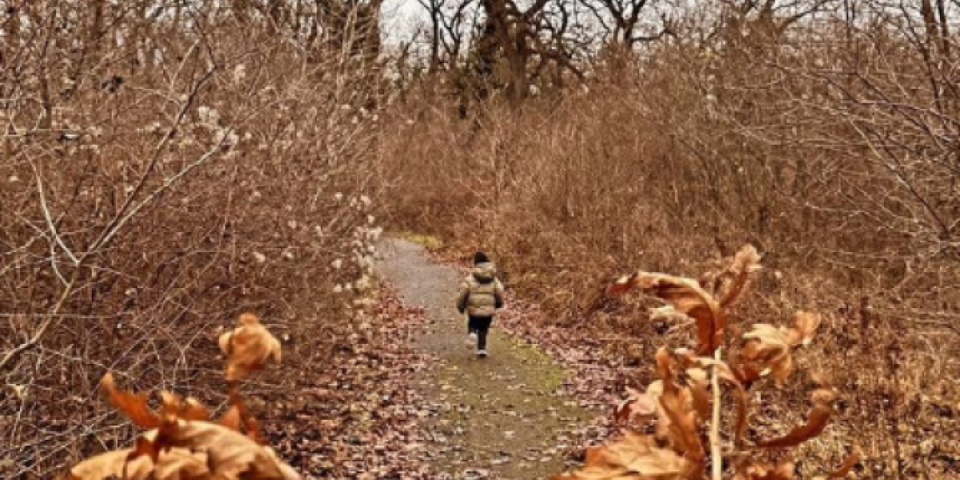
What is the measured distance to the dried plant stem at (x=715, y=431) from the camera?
2.44ft

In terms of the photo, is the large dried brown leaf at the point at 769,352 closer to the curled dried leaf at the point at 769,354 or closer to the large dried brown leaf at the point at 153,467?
the curled dried leaf at the point at 769,354

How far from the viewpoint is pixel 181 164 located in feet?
21.1

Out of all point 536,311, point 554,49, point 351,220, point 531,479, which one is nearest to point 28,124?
point 351,220

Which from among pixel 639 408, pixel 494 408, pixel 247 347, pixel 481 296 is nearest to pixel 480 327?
pixel 481 296

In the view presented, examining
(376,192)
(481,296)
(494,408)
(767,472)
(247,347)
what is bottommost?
(494,408)

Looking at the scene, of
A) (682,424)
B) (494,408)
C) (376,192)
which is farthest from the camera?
(376,192)

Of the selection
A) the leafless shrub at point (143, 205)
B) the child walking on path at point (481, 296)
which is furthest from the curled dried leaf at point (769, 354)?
the child walking on path at point (481, 296)

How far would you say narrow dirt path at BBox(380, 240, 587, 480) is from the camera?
7.38 metres

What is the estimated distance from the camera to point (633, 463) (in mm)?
700

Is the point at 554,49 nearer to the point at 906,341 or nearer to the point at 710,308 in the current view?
the point at 906,341

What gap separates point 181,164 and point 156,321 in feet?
4.60

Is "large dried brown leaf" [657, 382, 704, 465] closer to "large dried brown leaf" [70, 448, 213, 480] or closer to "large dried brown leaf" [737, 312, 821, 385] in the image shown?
"large dried brown leaf" [737, 312, 821, 385]

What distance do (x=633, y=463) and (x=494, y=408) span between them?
820 centimetres

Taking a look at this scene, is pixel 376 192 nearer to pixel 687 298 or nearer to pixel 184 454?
pixel 687 298
